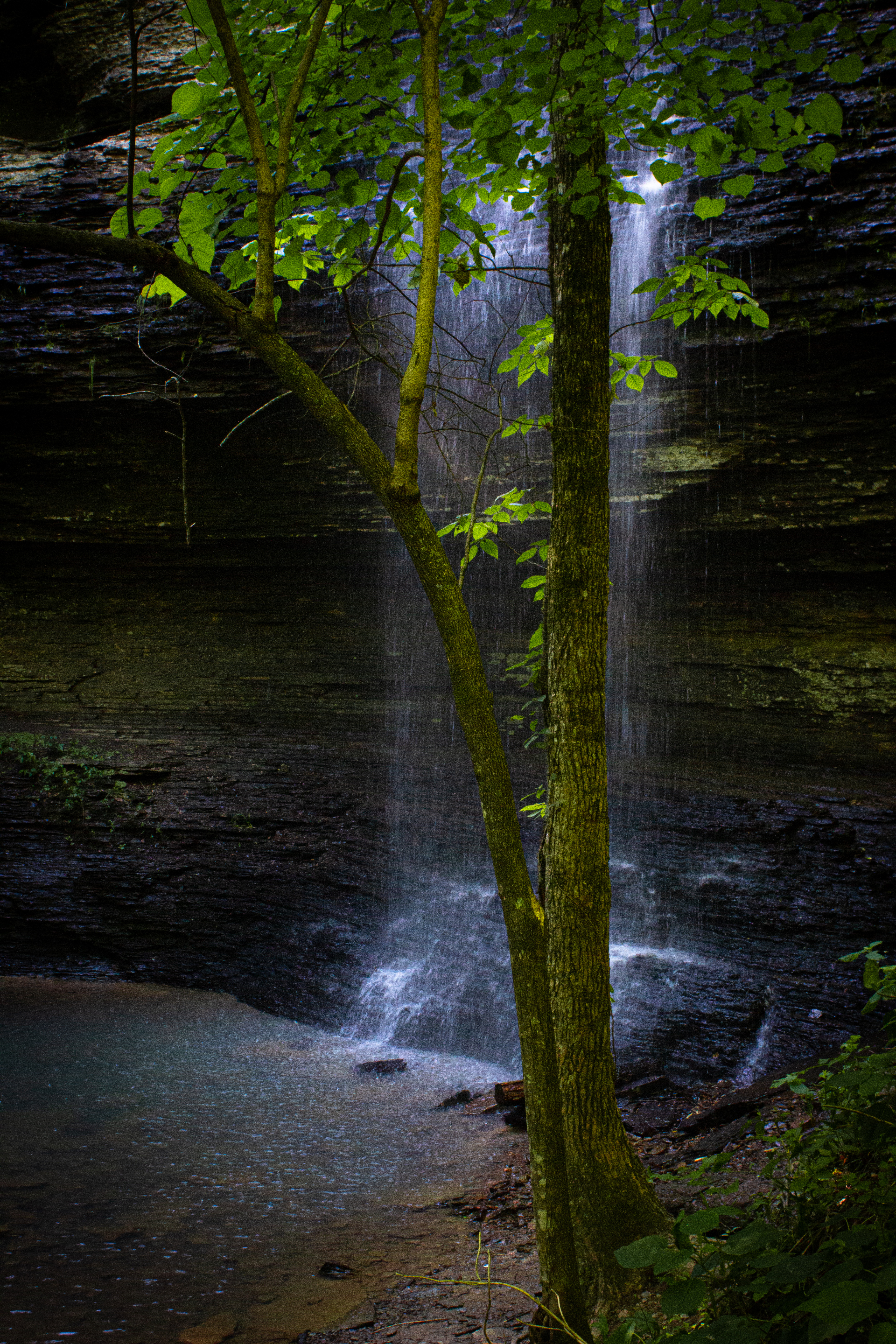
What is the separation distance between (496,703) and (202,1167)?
6.26 m

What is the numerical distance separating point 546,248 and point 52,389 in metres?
5.73

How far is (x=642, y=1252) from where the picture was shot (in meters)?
1.69

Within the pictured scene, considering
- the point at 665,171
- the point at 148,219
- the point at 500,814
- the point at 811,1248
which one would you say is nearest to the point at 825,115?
the point at 665,171

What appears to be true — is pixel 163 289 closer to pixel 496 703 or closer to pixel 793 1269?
pixel 793 1269

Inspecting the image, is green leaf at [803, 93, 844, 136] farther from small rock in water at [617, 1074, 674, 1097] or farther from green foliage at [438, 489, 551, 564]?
small rock in water at [617, 1074, 674, 1097]

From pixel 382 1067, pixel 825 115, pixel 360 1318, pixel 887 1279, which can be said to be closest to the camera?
pixel 887 1279

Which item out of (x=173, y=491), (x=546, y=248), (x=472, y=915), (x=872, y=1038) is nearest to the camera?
(x=872, y=1038)

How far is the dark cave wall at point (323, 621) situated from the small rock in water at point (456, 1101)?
2.03 m

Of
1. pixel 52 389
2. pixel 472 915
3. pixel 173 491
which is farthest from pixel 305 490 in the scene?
pixel 472 915

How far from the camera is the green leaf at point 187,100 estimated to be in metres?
2.65

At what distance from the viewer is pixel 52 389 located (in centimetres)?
937

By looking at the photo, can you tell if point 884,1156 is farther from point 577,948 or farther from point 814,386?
point 814,386

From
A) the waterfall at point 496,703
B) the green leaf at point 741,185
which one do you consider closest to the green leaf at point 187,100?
the green leaf at point 741,185

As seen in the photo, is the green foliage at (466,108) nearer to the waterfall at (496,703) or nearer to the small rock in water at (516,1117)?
the waterfall at (496,703)
